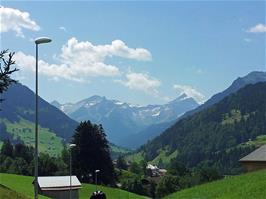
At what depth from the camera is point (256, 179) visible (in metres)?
41.3

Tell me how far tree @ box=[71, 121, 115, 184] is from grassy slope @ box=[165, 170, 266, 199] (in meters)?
72.8

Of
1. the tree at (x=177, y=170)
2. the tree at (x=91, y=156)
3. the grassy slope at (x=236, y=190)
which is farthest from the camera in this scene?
the tree at (x=177, y=170)

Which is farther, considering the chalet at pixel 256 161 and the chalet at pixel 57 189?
the chalet at pixel 57 189

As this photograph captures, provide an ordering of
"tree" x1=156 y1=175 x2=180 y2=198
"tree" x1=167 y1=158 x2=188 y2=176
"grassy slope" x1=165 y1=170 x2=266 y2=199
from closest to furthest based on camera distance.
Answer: "grassy slope" x1=165 y1=170 x2=266 y2=199, "tree" x1=156 y1=175 x2=180 y2=198, "tree" x1=167 y1=158 x2=188 y2=176

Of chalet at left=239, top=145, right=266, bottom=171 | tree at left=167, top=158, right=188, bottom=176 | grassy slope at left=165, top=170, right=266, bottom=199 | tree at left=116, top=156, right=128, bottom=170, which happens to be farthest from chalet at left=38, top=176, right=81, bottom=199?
tree at left=116, top=156, right=128, bottom=170

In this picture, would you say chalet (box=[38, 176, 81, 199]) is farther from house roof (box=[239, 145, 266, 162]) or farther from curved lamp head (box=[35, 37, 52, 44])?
curved lamp head (box=[35, 37, 52, 44])

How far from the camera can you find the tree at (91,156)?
117438mm

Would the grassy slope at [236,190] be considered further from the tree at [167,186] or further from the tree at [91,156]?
the tree at [167,186]

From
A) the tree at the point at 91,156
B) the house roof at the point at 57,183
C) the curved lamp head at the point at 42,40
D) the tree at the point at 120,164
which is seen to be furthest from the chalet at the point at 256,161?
the tree at the point at 120,164

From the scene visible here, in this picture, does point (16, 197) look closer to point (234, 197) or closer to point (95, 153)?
point (234, 197)

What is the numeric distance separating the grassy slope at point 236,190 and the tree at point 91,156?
2867 inches

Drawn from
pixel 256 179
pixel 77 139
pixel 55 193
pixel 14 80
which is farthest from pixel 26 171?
pixel 256 179

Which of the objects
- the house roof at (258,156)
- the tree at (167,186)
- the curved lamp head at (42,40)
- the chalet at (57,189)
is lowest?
the tree at (167,186)

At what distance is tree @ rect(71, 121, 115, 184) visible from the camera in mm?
117438
